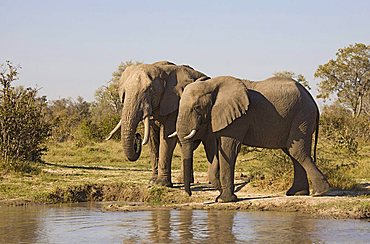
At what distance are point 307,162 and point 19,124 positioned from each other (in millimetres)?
8205

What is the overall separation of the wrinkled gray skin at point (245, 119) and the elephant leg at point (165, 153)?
4.70 feet

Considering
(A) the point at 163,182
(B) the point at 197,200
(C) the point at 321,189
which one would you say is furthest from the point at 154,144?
(C) the point at 321,189

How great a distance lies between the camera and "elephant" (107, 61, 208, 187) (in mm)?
14531

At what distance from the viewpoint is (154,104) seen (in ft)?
48.5

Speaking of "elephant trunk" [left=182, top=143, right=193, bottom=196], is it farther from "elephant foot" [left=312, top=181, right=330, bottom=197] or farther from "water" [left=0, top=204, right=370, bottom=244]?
"elephant foot" [left=312, top=181, right=330, bottom=197]

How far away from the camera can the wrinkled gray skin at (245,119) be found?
42.5 feet

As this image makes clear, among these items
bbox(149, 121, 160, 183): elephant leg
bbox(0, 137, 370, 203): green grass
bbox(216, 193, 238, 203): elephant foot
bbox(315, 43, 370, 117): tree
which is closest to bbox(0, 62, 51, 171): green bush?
bbox(0, 137, 370, 203): green grass

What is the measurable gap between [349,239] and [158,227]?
2.76 metres

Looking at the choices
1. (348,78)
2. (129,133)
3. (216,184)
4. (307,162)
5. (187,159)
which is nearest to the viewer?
(307,162)

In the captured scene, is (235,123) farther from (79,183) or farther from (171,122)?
(79,183)

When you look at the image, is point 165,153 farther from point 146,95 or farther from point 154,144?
point 146,95

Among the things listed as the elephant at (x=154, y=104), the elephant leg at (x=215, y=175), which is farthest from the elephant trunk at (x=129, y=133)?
the elephant leg at (x=215, y=175)

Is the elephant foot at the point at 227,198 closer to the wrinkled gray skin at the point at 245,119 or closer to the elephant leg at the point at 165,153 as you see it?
the wrinkled gray skin at the point at 245,119

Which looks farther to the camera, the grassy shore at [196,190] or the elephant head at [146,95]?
the elephant head at [146,95]
